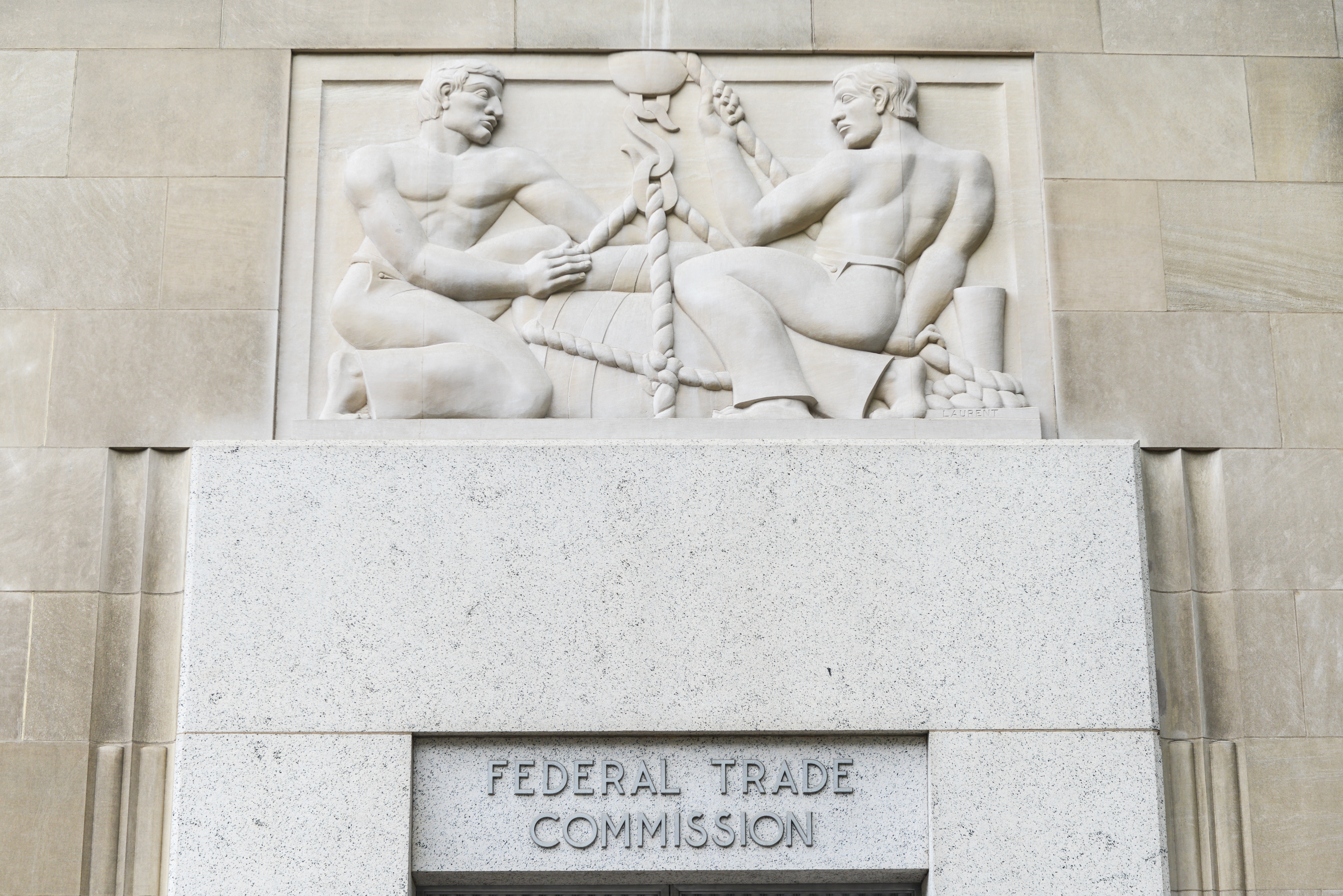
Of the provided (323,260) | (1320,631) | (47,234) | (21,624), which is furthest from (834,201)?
(21,624)

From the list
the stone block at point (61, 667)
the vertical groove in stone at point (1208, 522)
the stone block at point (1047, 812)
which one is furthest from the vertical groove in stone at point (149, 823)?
the vertical groove in stone at point (1208, 522)

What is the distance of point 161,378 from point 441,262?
1522 mm

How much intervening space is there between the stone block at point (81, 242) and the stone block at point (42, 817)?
7.39ft

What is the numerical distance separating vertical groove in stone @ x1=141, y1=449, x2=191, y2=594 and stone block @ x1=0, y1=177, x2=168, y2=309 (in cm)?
84

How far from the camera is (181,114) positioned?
7.57 metres

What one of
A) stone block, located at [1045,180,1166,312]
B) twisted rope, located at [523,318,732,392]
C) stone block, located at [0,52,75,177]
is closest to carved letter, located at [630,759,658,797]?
twisted rope, located at [523,318,732,392]

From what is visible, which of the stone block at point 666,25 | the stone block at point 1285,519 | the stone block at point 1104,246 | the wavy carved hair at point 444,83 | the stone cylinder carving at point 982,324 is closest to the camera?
the stone block at point 1285,519

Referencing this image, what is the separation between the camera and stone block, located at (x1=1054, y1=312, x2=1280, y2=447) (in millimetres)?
7258

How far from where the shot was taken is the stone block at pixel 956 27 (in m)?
7.75

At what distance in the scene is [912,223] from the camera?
751 centimetres

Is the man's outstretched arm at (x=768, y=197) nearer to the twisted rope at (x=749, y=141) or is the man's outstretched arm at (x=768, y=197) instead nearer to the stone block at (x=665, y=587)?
the twisted rope at (x=749, y=141)

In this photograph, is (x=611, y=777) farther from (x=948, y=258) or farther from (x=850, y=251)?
(x=948, y=258)

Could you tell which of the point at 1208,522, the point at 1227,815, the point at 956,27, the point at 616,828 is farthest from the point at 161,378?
the point at 1227,815

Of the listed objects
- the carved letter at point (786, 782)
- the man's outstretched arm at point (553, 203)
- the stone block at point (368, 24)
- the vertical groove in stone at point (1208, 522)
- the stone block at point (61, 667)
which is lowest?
the carved letter at point (786, 782)
